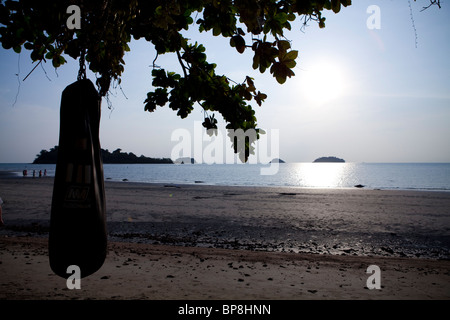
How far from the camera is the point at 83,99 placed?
98.4 inches

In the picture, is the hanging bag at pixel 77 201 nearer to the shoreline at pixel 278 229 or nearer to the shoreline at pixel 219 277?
the shoreline at pixel 219 277

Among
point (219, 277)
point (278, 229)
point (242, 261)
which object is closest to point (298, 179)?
point (278, 229)

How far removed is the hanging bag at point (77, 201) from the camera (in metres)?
2.31

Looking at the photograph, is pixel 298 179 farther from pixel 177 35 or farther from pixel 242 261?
pixel 177 35

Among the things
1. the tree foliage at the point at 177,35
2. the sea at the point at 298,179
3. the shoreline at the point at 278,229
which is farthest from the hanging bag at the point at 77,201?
the sea at the point at 298,179

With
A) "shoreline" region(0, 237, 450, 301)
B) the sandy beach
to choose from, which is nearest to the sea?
the sandy beach

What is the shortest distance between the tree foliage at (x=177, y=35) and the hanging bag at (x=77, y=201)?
0.53 m

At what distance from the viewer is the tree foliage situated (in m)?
2.11

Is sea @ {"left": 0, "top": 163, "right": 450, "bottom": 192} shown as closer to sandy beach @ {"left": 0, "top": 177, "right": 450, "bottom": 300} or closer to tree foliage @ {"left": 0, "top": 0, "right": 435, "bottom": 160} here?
sandy beach @ {"left": 0, "top": 177, "right": 450, "bottom": 300}

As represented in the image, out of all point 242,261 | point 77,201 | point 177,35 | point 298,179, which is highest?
point 177,35

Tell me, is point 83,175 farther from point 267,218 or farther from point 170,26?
point 267,218

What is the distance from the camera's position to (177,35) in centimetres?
319

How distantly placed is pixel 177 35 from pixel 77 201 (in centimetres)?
209
